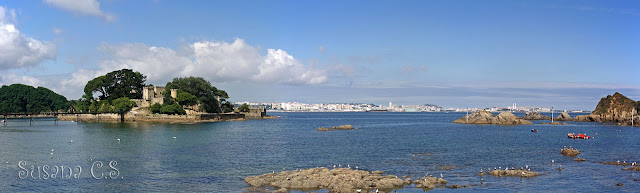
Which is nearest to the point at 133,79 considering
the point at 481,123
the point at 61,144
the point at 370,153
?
the point at 61,144

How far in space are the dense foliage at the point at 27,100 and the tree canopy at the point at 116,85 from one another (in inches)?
2051

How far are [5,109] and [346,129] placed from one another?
386ft

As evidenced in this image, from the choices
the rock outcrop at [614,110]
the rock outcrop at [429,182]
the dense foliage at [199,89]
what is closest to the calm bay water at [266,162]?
the rock outcrop at [429,182]

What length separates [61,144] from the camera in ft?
183

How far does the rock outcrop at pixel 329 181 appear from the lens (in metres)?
28.4

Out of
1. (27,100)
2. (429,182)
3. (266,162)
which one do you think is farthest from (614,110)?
(27,100)

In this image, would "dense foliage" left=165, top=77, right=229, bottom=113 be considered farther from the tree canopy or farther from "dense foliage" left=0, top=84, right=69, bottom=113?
"dense foliage" left=0, top=84, right=69, bottom=113

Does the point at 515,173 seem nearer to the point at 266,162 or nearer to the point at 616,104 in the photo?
the point at 266,162

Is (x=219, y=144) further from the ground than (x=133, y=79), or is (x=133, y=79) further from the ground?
(x=133, y=79)

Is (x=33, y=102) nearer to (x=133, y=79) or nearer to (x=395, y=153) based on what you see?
(x=133, y=79)

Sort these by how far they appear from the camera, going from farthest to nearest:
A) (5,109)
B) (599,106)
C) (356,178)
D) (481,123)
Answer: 1. (5,109)
2. (599,106)
3. (481,123)
4. (356,178)

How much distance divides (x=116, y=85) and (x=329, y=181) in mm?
107027

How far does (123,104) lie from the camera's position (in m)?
115

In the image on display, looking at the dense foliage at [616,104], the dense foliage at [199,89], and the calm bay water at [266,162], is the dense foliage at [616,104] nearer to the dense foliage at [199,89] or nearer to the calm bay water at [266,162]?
the calm bay water at [266,162]
